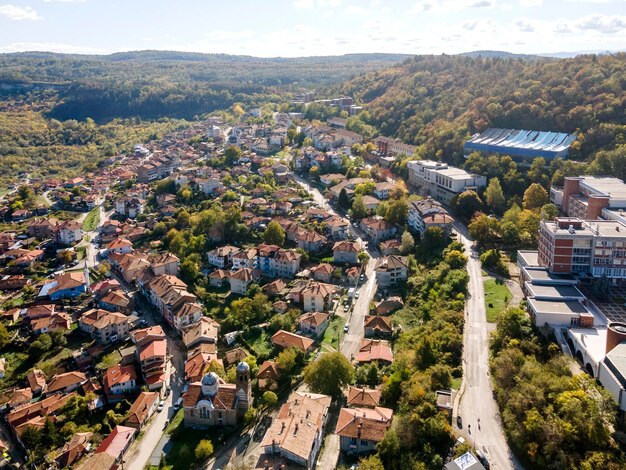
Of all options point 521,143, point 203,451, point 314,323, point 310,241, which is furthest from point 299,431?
point 521,143

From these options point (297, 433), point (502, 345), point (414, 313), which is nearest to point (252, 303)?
point (414, 313)

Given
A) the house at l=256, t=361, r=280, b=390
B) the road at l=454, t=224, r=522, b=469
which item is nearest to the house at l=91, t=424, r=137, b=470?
the house at l=256, t=361, r=280, b=390

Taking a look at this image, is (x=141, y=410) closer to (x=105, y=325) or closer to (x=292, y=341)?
(x=292, y=341)

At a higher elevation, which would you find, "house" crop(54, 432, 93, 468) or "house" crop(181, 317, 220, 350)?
"house" crop(181, 317, 220, 350)

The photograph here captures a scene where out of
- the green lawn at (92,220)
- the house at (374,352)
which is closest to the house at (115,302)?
the house at (374,352)

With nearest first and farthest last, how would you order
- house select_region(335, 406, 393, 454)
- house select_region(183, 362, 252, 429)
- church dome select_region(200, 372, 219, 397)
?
house select_region(335, 406, 393, 454)
house select_region(183, 362, 252, 429)
church dome select_region(200, 372, 219, 397)

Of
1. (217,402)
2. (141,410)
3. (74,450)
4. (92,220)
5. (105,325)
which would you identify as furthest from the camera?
(92,220)

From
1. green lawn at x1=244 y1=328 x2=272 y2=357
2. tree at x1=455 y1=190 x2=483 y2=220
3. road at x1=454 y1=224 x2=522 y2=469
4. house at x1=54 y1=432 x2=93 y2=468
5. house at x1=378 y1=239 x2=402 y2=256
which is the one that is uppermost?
tree at x1=455 y1=190 x2=483 y2=220

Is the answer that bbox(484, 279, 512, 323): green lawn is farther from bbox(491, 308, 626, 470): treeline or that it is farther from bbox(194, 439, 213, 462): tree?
bbox(194, 439, 213, 462): tree
